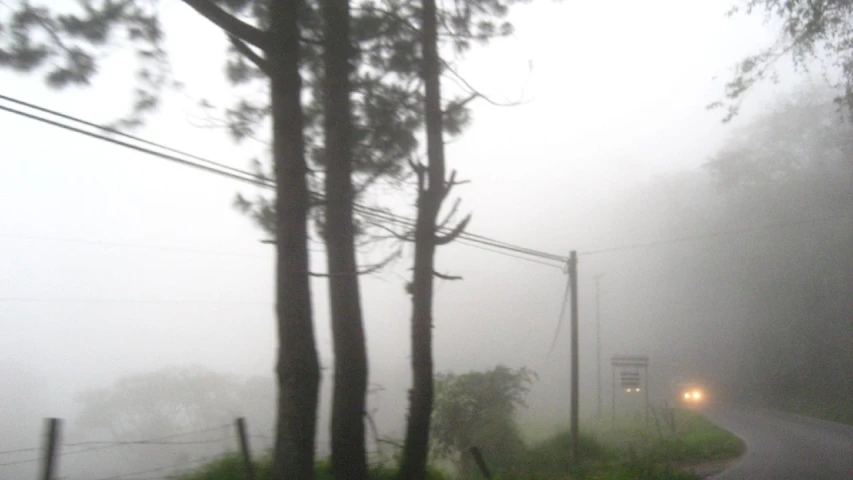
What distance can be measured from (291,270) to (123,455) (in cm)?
597

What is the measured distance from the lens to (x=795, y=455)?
1983 cm

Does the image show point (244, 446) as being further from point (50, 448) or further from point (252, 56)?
point (252, 56)

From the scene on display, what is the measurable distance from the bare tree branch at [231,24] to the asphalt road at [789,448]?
1300 centimetres

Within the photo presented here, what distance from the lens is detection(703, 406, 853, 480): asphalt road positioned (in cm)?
1638

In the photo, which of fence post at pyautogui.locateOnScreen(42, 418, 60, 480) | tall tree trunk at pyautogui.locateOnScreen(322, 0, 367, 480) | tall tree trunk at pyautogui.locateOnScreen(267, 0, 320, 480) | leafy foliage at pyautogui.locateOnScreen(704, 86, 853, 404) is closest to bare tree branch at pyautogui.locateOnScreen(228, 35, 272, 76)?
tall tree trunk at pyautogui.locateOnScreen(267, 0, 320, 480)

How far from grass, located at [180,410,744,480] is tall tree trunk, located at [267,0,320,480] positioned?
1.22m

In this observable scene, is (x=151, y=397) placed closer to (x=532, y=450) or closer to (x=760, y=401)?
(x=532, y=450)

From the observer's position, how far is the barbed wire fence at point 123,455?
287 inches

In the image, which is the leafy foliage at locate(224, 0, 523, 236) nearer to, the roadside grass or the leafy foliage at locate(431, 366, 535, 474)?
the leafy foliage at locate(431, 366, 535, 474)

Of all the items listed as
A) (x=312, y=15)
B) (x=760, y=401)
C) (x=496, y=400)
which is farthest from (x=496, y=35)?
(x=760, y=401)

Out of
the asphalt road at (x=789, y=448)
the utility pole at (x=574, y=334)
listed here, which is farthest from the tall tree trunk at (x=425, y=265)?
the utility pole at (x=574, y=334)

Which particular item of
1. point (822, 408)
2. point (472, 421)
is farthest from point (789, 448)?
point (822, 408)

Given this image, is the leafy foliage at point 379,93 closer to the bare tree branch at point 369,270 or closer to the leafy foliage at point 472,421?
the bare tree branch at point 369,270

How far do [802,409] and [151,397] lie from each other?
33578mm
